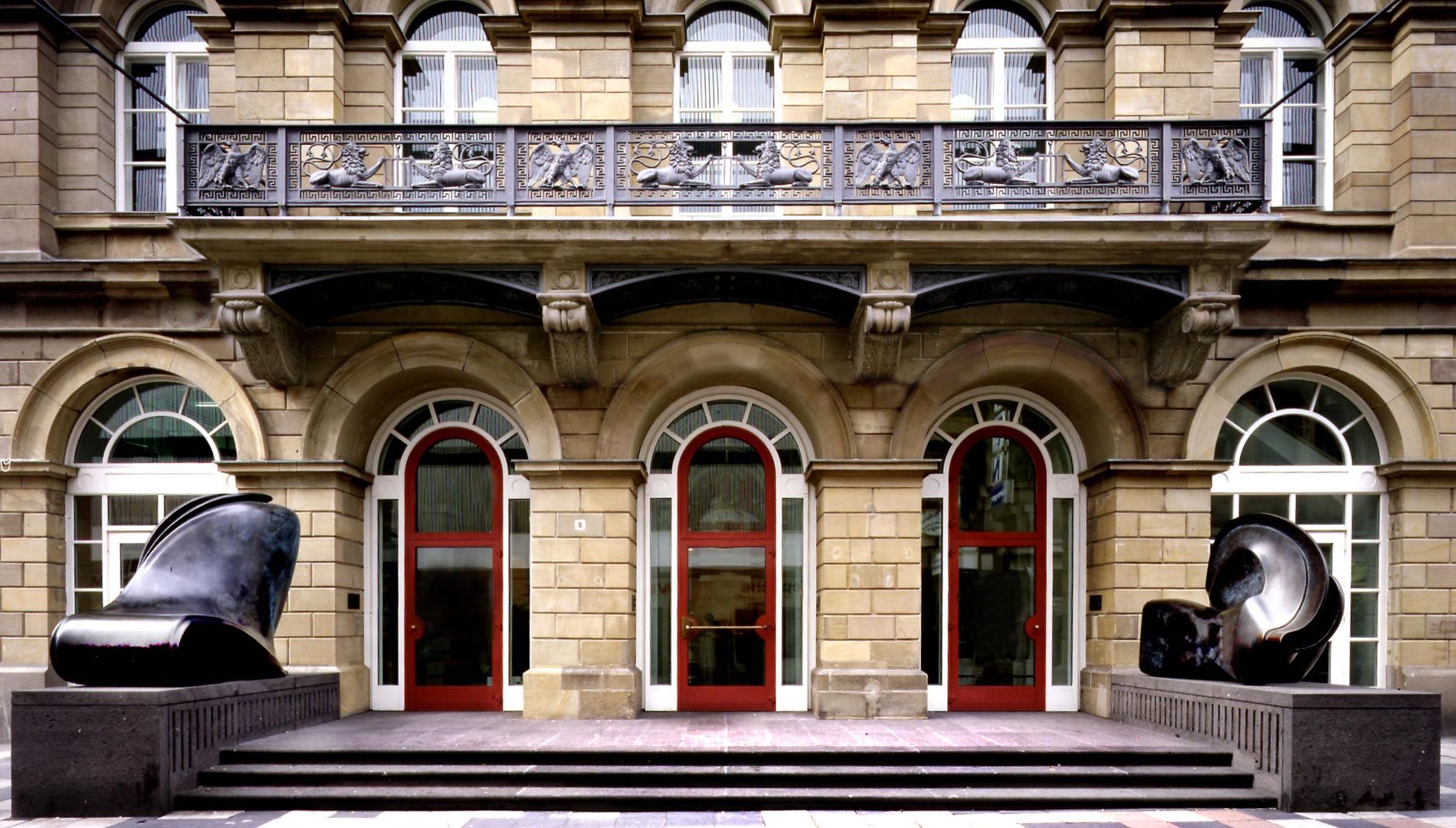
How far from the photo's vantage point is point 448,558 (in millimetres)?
12078

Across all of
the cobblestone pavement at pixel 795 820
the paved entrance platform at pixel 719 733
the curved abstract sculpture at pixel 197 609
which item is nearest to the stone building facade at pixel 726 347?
the paved entrance platform at pixel 719 733

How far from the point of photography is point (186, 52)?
12445mm

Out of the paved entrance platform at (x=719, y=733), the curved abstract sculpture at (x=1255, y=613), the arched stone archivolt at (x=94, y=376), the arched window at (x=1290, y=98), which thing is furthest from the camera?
the arched window at (x=1290, y=98)

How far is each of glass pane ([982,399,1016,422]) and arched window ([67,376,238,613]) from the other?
901 cm

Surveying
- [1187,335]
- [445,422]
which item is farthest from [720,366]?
[1187,335]

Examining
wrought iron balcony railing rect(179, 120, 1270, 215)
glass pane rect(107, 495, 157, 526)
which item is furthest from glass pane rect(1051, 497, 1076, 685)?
glass pane rect(107, 495, 157, 526)

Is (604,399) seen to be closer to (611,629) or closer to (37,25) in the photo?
(611,629)

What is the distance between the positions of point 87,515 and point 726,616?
7838mm

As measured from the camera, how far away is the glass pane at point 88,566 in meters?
12.0

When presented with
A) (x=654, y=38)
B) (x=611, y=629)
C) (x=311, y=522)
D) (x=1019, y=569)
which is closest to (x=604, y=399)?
(x=611, y=629)

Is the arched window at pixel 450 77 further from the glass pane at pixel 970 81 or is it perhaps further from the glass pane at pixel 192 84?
the glass pane at pixel 970 81

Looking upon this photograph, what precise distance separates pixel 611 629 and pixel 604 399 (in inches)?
101

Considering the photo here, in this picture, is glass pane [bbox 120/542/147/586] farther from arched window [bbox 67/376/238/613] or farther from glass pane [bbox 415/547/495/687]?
glass pane [bbox 415/547/495/687]

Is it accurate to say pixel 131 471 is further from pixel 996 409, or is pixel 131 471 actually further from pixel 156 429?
pixel 996 409
